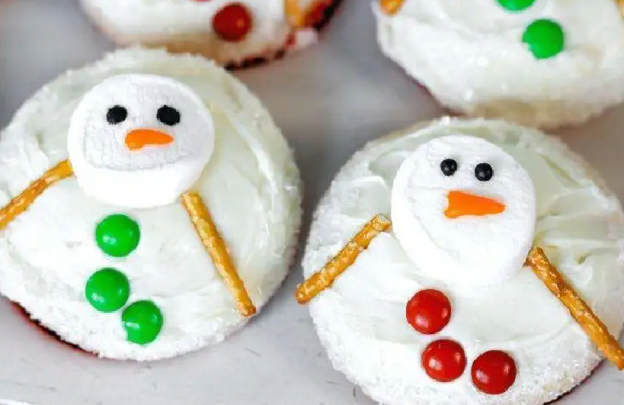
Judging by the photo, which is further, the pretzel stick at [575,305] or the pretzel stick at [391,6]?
the pretzel stick at [391,6]

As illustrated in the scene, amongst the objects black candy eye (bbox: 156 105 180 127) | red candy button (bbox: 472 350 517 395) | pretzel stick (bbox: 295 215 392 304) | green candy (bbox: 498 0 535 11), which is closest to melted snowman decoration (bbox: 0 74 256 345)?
black candy eye (bbox: 156 105 180 127)

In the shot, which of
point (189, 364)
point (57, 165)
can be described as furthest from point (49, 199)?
point (189, 364)

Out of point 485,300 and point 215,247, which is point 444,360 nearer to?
point 485,300

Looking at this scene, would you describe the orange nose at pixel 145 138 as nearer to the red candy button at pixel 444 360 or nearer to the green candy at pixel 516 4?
the red candy button at pixel 444 360

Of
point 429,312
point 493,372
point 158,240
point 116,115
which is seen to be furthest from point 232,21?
point 493,372

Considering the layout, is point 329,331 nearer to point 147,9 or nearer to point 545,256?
point 545,256

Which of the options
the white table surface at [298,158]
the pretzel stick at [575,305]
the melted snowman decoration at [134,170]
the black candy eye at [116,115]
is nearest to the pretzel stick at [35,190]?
the melted snowman decoration at [134,170]
